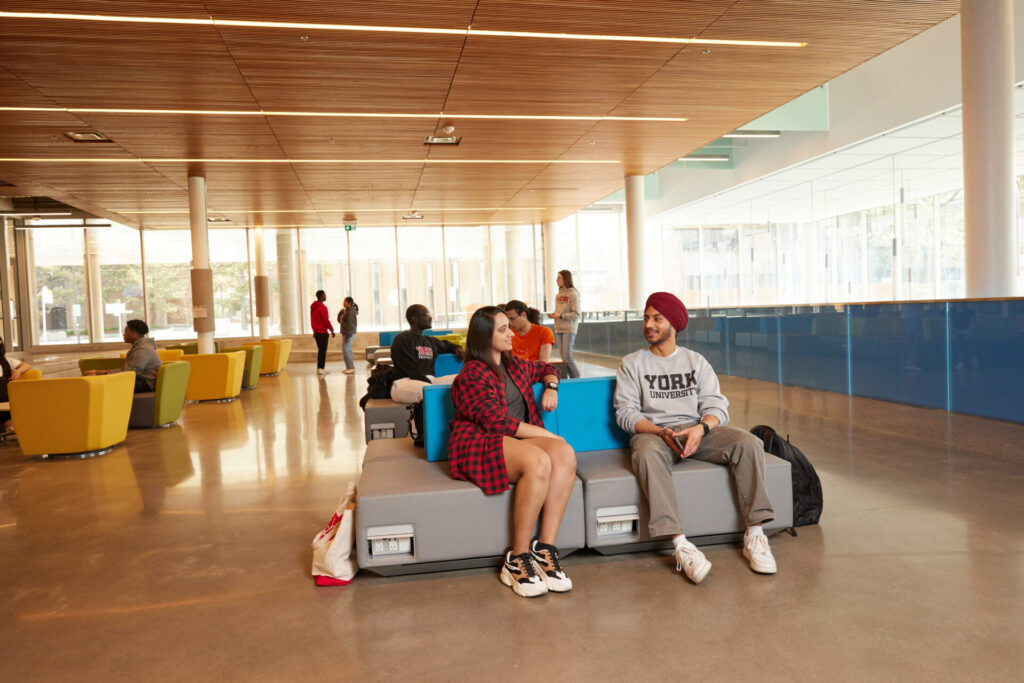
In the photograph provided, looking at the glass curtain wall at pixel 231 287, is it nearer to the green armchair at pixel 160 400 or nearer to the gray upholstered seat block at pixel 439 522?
the green armchair at pixel 160 400

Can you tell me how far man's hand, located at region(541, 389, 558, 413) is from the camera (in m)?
3.72

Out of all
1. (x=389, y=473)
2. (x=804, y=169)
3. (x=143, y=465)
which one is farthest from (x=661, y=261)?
(x=389, y=473)

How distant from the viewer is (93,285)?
19.7 metres

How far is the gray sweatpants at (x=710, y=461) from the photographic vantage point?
10.5 ft

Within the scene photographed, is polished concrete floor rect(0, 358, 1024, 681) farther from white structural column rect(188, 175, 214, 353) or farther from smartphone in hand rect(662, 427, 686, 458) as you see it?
white structural column rect(188, 175, 214, 353)

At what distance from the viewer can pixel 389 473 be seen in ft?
11.6

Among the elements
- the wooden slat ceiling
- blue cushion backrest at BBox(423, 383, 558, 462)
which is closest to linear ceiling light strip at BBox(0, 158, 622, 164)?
the wooden slat ceiling

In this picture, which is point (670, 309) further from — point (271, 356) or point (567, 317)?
point (271, 356)

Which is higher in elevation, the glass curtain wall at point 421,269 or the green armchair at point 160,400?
the glass curtain wall at point 421,269

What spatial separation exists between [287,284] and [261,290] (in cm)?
164

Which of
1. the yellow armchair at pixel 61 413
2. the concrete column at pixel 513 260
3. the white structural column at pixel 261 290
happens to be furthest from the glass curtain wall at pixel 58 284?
the yellow armchair at pixel 61 413

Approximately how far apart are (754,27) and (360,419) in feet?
18.3

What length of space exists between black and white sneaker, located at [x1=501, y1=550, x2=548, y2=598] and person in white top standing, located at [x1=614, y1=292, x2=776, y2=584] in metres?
0.56

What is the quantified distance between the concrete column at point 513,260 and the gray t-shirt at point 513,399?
1760cm
